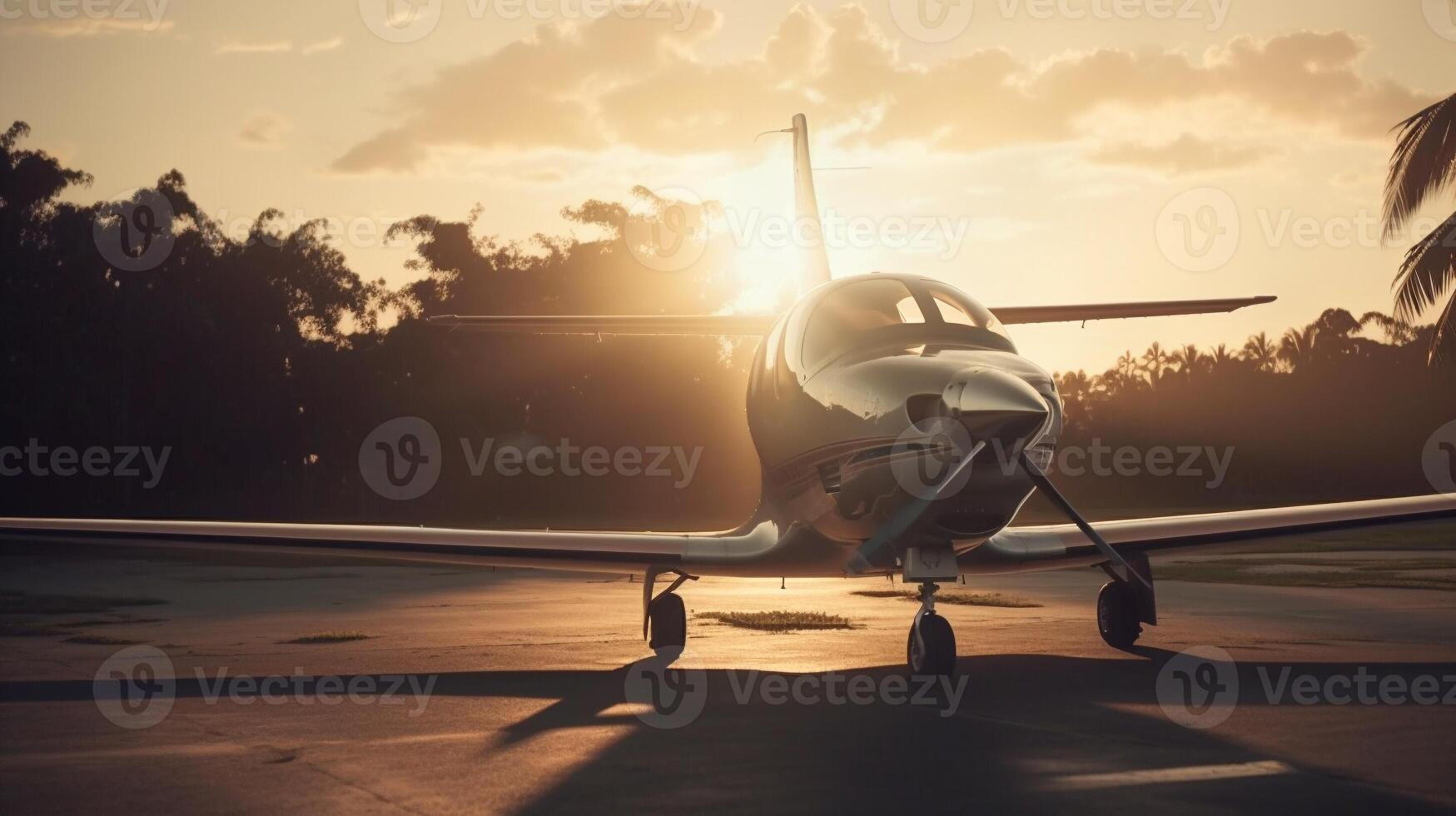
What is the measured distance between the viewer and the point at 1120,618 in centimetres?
1080

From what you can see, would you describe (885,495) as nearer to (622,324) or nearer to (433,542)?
(433,542)

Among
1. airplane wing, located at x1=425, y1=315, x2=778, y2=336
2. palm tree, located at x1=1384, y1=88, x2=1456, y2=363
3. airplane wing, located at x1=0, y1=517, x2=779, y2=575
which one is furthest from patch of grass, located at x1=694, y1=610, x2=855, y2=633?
palm tree, located at x1=1384, y1=88, x2=1456, y2=363

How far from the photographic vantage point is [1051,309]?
12.3 metres

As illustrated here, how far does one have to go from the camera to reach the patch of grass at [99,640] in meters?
11.2

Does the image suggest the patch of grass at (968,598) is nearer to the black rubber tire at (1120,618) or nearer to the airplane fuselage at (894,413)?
the black rubber tire at (1120,618)

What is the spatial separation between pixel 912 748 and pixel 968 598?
1020 cm

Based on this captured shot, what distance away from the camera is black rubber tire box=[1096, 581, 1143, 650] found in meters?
10.7

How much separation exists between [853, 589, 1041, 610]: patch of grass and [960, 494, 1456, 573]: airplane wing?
4074 millimetres

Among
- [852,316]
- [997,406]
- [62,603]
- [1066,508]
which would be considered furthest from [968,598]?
[62,603]

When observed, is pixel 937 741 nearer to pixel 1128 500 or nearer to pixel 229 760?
pixel 229 760

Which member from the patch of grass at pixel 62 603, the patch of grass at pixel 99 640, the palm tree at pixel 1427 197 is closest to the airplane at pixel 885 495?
the patch of grass at pixel 99 640

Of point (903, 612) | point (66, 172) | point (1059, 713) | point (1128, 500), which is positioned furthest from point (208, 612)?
point (1128, 500)

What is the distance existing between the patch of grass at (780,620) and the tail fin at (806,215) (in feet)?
11.7

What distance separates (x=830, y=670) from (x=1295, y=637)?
4.24 metres
